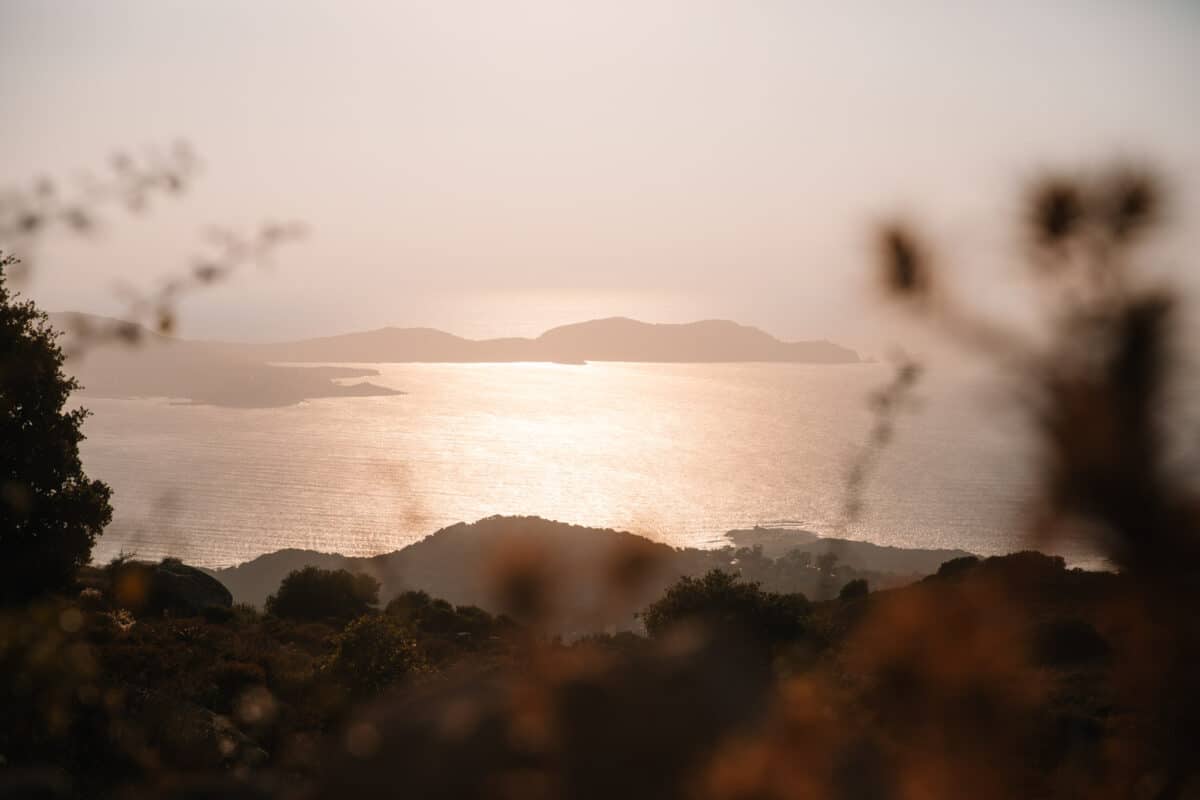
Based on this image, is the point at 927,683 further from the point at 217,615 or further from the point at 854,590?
the point at 854,590

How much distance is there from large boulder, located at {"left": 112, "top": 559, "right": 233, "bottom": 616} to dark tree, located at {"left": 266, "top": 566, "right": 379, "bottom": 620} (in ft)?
12.0

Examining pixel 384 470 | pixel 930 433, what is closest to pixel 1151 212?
pixel 384 470

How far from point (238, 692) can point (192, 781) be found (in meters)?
11.8

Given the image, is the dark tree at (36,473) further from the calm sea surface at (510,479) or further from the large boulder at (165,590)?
the calm sea surface at (510,479)

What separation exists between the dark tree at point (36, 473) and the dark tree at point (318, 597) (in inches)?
508

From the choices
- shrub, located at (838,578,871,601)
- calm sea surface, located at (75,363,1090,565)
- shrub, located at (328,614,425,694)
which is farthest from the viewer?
calm sea surface, located at (75,363,1090,565)

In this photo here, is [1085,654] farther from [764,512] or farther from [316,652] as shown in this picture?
Result: [764,512]

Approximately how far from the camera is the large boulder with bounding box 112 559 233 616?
24.9 meters

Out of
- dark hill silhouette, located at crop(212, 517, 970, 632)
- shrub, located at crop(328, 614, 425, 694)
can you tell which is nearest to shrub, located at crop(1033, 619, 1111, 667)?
shrub, located at crop(328, 614, 425, 694)

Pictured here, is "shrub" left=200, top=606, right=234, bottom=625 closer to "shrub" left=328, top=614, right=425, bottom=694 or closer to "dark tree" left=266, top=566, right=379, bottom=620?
"dark tree" left=266, top=566, right=379, bottom=620

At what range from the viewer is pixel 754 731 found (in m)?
3.57

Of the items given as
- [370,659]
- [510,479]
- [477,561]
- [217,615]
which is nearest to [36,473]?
[217,615]

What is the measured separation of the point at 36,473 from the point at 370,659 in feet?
30.9

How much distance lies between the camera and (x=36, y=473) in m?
18.9
